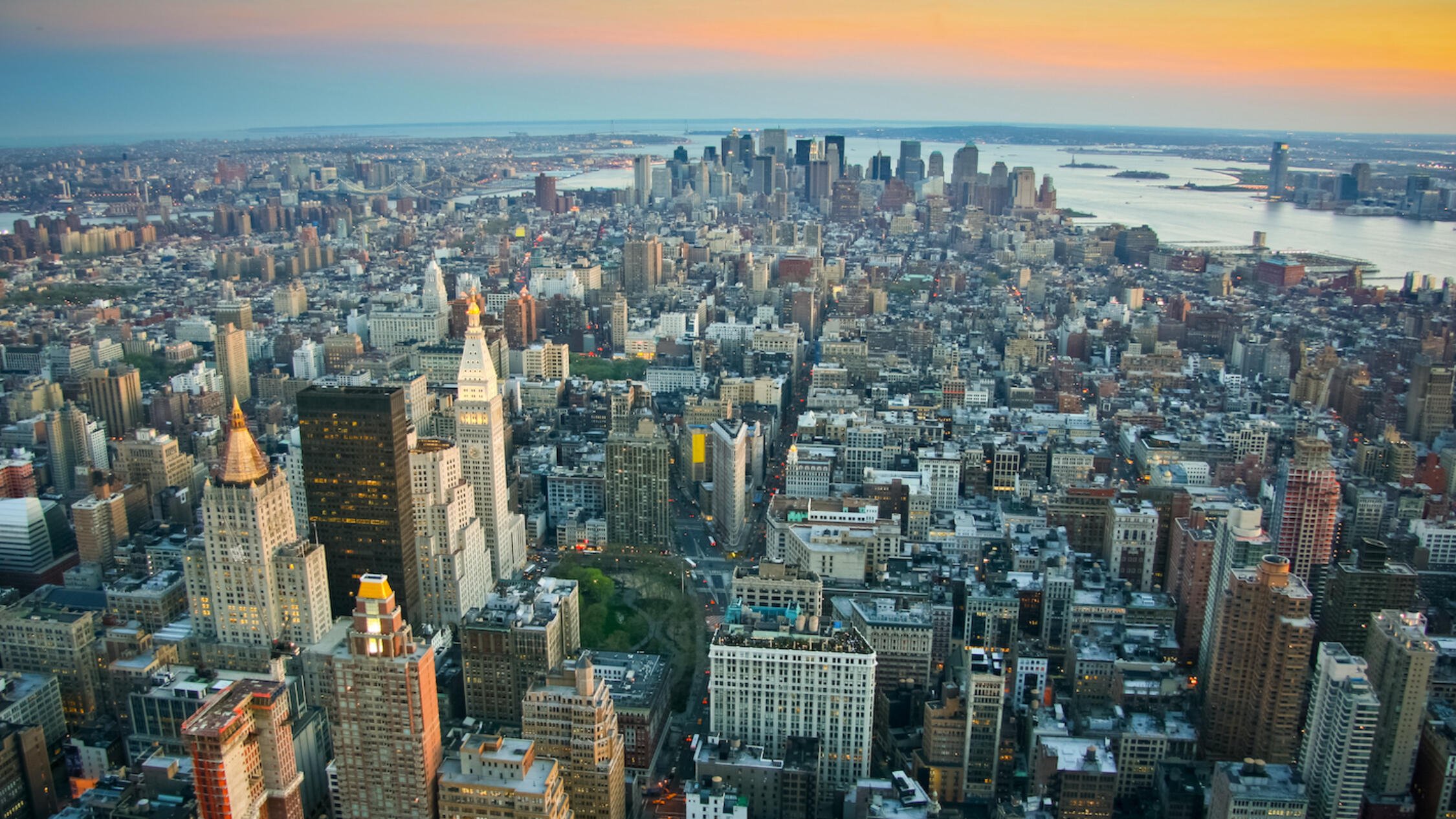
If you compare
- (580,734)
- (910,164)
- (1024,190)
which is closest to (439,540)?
(580,734)

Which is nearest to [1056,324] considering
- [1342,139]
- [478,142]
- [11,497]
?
[1342,139]

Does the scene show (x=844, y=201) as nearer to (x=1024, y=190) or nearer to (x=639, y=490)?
(x=1024, y=190)

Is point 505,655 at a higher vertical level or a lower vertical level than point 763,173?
lower

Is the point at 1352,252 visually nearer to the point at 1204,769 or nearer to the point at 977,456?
the point at 977,456

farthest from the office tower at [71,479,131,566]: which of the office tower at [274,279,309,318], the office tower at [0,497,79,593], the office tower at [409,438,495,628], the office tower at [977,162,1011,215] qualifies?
the office tower at [977,162,1011,215]

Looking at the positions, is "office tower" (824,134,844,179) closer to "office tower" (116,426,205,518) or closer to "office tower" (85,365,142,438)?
"office tower" (85,365,142,438)
